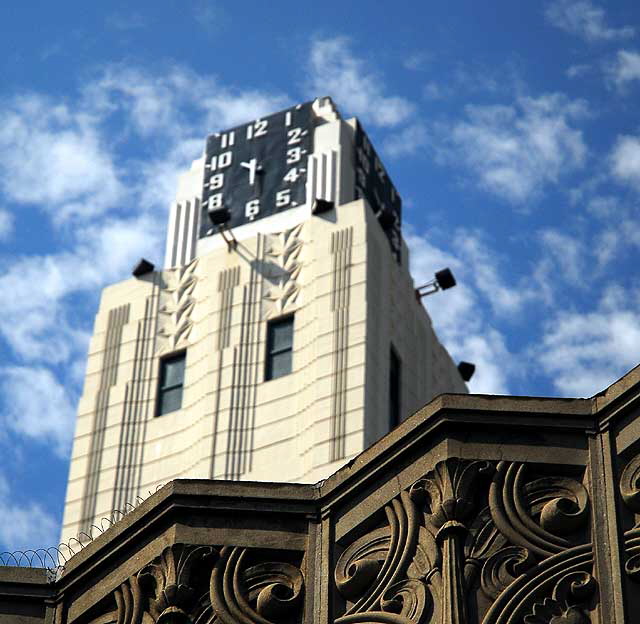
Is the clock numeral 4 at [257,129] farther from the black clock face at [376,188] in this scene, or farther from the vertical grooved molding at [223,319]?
the vertical grooved molding at [223,319]

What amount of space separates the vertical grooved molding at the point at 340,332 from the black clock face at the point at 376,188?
3.24m

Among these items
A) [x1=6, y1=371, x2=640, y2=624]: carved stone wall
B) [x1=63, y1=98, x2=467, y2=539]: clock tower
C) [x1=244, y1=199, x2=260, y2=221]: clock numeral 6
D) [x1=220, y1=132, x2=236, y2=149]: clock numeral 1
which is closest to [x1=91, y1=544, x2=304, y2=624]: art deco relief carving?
[x1=6, y1=371, x2=640, y2=624]: carved stone wall

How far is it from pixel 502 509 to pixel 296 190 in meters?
53.2

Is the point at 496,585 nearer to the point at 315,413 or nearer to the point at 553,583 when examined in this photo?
the point at 553,583

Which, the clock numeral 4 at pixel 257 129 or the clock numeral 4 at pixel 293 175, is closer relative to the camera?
the clock numeral 4 at pixel 293 175

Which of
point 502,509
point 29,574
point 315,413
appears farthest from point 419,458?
point 315,413

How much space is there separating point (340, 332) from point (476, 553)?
1846 inches

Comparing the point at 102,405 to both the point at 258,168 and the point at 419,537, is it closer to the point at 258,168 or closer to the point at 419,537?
the point at 258,168

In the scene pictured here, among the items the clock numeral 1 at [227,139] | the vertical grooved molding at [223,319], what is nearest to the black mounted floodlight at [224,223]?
the vertical grooved molding at [223,319]

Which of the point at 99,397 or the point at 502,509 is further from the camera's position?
the point at 99,397

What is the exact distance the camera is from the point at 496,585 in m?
13.5

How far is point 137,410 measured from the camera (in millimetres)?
64812

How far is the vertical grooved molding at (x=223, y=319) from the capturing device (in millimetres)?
61188

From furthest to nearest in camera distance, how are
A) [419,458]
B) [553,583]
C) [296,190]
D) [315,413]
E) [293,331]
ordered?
[296,190]
[293,331]
[315,413]
[419,458]
[553,583]
